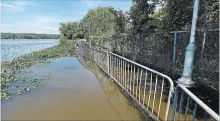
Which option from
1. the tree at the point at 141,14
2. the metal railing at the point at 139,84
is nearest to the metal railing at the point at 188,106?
the metal railing at the point at 139,84

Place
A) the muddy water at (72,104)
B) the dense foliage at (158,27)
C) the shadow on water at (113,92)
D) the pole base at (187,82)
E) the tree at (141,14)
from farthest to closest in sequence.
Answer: the tree at (141,14) → the dense foliage at (158,27) → the shadow on water at (113,92) → the muddy water at (72,104) → the pole base at (187,82)

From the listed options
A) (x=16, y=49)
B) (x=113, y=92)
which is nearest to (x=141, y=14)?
(x=113, y=92)

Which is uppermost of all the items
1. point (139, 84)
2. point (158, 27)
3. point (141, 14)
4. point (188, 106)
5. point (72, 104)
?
point (141, 14)

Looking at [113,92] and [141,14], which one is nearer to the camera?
[113,92]

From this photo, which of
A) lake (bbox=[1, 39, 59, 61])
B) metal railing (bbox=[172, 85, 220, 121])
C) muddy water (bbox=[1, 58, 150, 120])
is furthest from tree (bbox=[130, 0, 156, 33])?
lake (bbox=[1, 39, 59, 61])

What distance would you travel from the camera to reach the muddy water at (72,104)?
4.08 metres

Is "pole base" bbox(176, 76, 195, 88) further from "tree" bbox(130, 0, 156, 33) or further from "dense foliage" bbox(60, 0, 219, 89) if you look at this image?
"tree" bbox(130, 0, 156, 33)

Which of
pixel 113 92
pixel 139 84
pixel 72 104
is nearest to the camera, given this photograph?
pixel 139 84

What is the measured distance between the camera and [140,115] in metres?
4.06

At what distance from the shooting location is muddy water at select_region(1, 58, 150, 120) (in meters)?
4.08

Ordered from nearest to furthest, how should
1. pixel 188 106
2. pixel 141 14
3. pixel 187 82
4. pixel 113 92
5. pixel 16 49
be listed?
pixel 188 106 → pixel 187 82 → pixel 113 92 → pixel 141 14 → pixel 16 49

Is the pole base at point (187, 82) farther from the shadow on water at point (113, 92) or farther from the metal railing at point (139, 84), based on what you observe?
the shadow on water at point (113, 92)

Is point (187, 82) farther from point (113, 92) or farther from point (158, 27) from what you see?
point (158, 27)

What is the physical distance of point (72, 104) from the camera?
15.6ft
